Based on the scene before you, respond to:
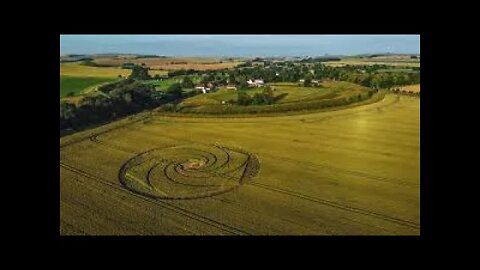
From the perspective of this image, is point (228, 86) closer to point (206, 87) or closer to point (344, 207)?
point (206, 87)

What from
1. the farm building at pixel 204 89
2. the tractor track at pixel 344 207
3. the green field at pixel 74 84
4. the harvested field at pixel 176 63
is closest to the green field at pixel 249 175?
the tractor track at pixel 344 207

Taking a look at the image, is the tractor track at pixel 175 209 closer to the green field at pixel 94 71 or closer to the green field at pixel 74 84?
the green field at pixel 74 84

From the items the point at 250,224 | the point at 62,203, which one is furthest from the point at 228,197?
the point at 62,203

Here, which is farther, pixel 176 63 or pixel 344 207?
pixel 176 63

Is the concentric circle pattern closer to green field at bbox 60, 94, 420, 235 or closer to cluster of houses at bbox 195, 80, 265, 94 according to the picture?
green field at bbox 60, 94, 420, 235

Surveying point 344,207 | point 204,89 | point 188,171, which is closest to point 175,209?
point 188,171
